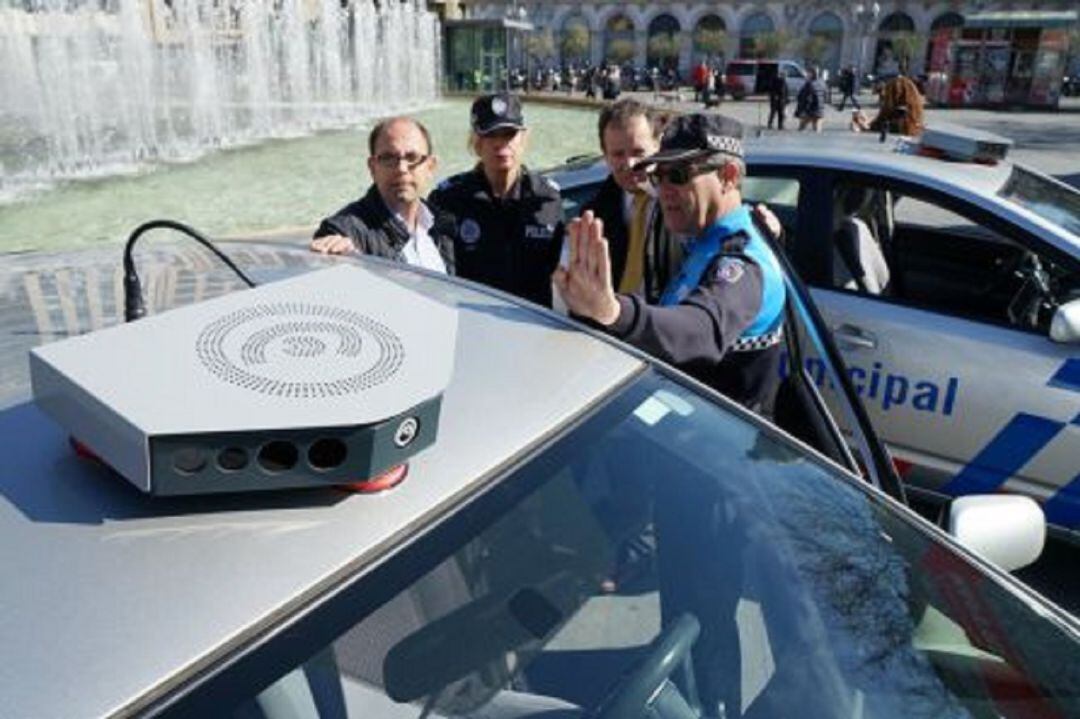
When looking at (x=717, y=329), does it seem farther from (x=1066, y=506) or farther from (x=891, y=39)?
(x=891, y=39)

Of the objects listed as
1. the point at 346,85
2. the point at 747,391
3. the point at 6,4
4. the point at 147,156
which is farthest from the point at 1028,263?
the point at 346,85

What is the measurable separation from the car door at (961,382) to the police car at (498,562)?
1.63 meters

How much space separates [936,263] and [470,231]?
8.21 feet

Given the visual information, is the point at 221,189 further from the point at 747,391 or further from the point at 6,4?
the point at 747,391

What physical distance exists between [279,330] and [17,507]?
349mm

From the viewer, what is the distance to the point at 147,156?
14.4 meters

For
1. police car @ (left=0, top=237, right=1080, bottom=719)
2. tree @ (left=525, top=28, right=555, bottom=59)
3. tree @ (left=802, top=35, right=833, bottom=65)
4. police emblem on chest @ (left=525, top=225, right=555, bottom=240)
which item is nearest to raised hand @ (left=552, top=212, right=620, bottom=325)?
police car @ (left=0, top=237, right=1080, bottom=719)

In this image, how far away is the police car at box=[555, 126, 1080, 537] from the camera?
130 inches

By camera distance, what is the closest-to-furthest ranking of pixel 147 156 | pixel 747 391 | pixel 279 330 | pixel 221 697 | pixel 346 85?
pixel 221 697 → pixel 279 330 → pixel 747 391 → pixel 147 156 → pixel 346 85

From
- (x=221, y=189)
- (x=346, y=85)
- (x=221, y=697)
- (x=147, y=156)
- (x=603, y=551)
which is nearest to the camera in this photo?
(x=221, y=697)

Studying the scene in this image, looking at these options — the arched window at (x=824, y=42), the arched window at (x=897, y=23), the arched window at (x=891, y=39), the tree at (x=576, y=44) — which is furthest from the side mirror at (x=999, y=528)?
the arched window at (x=897, y=23)

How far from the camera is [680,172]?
232 cm

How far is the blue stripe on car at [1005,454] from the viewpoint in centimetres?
330

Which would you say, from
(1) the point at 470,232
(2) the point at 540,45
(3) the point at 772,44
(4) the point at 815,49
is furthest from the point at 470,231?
(2) the point at 540,45
